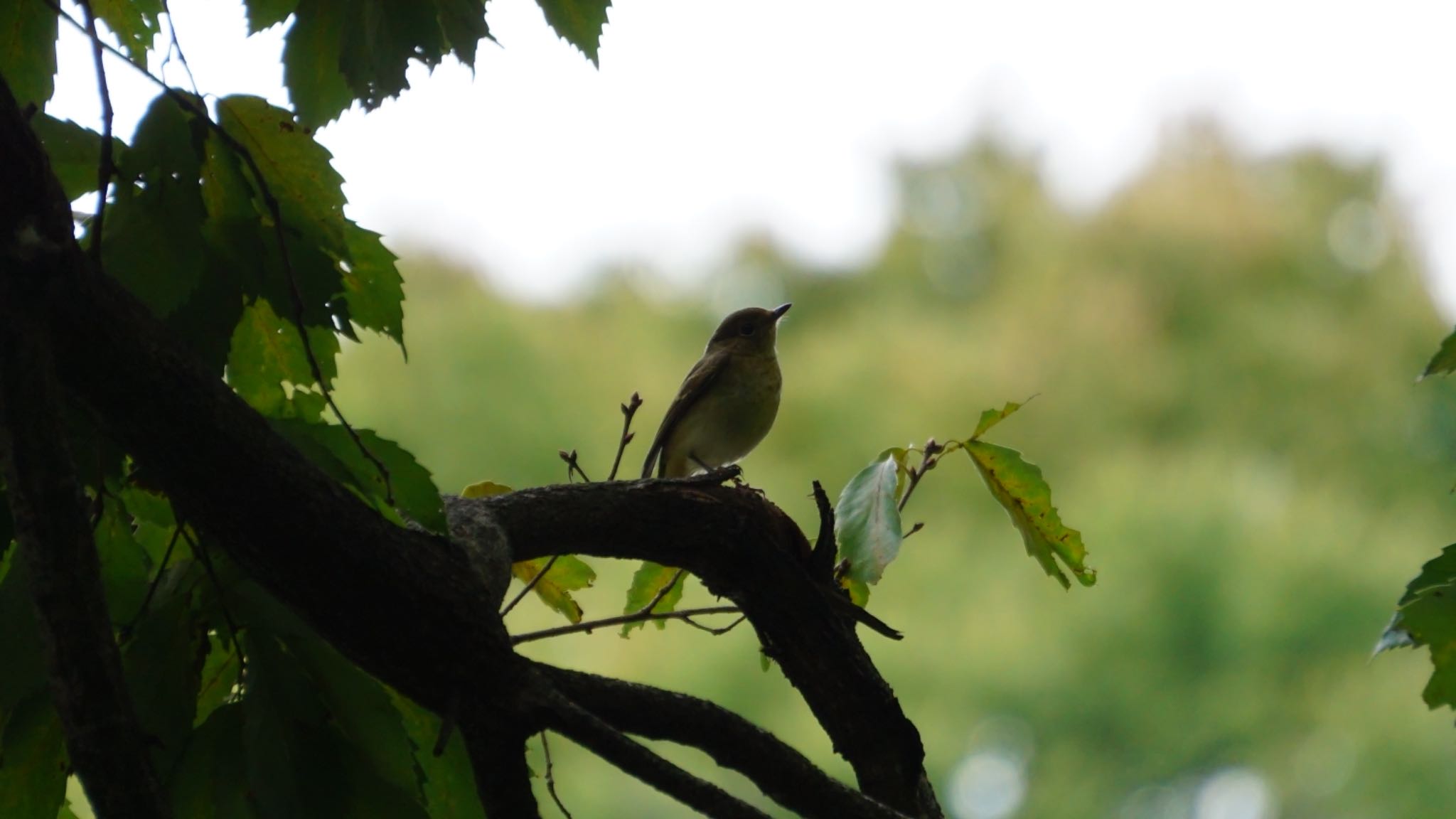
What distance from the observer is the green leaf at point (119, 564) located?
1.49 meters

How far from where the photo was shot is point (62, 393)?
1350mm

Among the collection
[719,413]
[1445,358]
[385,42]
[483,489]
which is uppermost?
[719,413]

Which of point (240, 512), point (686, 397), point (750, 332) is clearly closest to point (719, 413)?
point (686, 397)

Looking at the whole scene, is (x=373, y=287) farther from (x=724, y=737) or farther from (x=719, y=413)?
(x=719, y=413)

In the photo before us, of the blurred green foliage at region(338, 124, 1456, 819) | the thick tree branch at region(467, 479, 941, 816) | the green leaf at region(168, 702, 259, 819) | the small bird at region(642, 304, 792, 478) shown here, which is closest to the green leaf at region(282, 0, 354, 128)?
the green leaf at region(168, 702, 259, 819)

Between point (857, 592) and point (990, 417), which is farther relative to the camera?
point (857, 592)

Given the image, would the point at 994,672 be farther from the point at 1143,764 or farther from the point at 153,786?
the point at 153,786

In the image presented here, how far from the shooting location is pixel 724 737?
176cm

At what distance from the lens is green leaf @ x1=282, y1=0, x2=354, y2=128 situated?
5.31ft

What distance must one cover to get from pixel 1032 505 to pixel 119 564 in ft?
4.84

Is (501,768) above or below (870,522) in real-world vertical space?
below

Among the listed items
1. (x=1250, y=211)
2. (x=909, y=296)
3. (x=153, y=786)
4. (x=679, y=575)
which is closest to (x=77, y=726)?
(x=153, y=786)

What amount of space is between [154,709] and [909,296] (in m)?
13.7

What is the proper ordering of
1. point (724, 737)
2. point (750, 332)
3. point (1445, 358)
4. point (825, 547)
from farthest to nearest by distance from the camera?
point (750, 332), point (825, 547), point (724, 737), point (1445, 358)
